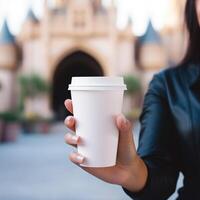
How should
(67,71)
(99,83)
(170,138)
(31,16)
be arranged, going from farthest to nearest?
(67,71), (31,16), (170,138), (99,83)

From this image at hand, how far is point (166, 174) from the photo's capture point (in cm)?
63

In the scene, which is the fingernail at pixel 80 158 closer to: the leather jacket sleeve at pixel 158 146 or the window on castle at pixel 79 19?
the leather jacket sleeve at pixel 158 146

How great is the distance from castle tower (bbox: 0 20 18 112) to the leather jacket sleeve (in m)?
7.69

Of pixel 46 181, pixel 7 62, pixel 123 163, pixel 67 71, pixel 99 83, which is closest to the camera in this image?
pixel 99 83

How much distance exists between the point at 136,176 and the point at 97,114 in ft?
0.49

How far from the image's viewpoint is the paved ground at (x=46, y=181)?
7.57ft

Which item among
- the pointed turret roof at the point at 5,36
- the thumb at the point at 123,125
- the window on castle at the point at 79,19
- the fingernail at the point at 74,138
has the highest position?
the window on castle at the point at 79,19

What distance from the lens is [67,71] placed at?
372 inches

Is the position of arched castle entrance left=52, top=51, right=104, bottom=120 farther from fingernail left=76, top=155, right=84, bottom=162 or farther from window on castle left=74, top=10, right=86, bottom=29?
fingernail left=76, top=155, right=84, bottom=162

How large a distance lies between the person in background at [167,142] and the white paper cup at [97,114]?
8 centimetres

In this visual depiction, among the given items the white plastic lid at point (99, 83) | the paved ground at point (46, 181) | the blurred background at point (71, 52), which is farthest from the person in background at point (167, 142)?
the blurred background at point (71, 52)

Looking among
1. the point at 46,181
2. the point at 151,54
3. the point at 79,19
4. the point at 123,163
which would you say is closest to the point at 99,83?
the point at 123,163

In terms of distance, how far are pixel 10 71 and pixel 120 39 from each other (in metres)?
2.35

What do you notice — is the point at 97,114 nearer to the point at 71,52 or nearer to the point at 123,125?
the point at 123,125
